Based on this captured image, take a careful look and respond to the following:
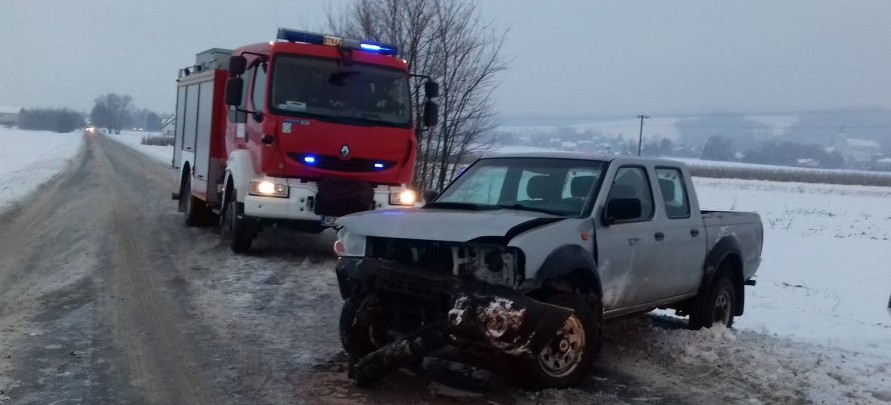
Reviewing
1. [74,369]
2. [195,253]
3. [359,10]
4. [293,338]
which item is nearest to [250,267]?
[195,253]

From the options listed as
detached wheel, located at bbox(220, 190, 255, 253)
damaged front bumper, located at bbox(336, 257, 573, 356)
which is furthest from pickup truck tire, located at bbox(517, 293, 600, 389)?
detached wheel, located at bbox(220, 190, 255, 253)

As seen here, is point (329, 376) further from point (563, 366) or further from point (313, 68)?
point (313, 68)

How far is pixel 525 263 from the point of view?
5.48 metres

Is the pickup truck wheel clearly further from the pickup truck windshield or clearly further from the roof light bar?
the roof light bar

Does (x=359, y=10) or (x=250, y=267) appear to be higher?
(x=359, y=10)

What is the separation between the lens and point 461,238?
214 inches

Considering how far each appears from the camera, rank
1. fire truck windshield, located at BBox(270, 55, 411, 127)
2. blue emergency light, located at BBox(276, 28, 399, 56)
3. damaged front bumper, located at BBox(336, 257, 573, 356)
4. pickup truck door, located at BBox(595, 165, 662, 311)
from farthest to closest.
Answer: blue emergency light, located at BBox(276, 28, 399, 56) → fire truck windshield, located at BBox(270, 55, 411, 127) → pickup truck door, located at BBox(595, 165, 662, 311) → damaged front bumper, located at BBox(336, 257, 573, 356)

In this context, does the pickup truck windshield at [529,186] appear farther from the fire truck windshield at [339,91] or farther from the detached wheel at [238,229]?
the detached wheel at [238,229]

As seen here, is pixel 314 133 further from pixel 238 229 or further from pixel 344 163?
pixel 238 229

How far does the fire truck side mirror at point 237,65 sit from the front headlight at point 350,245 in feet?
18.3

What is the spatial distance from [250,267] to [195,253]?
5.09 ft

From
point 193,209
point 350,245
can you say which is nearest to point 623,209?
point 350,245

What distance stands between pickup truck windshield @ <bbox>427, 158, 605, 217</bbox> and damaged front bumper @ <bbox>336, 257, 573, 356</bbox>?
1.23 m

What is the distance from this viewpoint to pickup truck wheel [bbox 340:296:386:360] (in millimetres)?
6012
